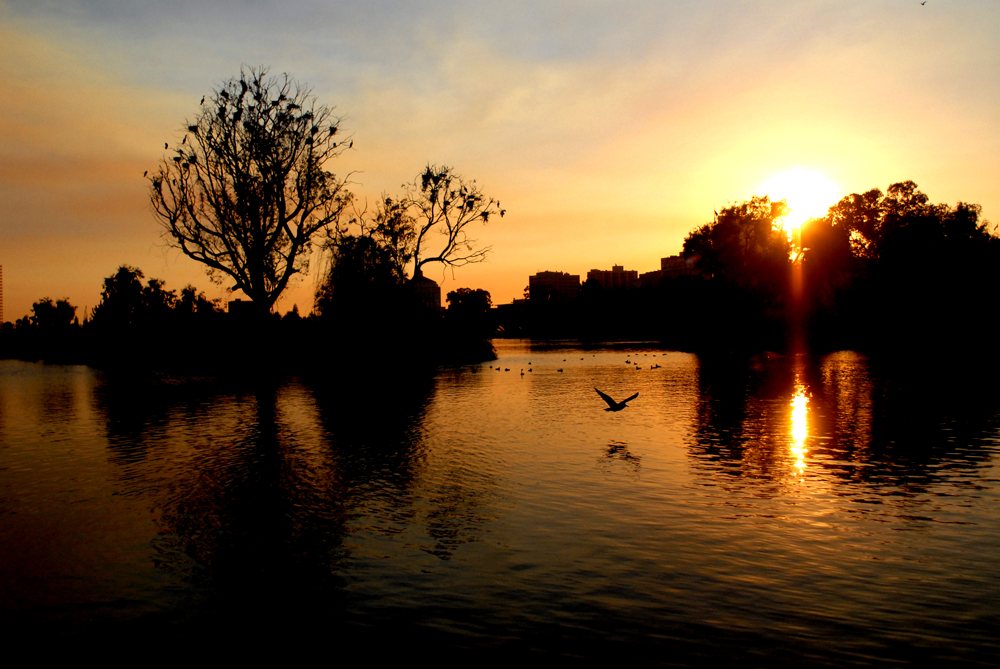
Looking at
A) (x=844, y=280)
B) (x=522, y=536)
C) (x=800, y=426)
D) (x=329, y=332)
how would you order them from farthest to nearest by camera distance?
(x=844, y=280)
(x=329, y=332)
(x=800, y=426)
(x=522, y=536)

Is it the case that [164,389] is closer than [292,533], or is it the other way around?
[292,533]

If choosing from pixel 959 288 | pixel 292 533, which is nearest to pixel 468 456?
pixel 292 533

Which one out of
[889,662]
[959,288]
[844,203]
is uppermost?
[844,203]

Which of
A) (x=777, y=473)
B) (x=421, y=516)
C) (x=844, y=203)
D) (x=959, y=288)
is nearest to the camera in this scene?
(x=421, y=516)

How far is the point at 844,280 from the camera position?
75.1 metres

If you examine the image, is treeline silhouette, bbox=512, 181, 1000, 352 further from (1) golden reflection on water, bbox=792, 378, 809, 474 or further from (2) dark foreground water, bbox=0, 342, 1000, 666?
(2) dark foreground water, bbox=0, 342, 1000, 666

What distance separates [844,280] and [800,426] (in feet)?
197

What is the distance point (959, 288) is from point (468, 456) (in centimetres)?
5416

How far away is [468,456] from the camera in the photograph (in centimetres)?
1812

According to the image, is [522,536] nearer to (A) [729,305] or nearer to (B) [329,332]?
(B) [329,332]

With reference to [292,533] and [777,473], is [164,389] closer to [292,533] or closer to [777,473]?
[292,533]

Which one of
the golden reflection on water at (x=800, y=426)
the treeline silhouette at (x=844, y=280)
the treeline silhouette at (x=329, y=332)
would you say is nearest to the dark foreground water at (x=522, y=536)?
the golden reflection on water at (x=800, y=426)

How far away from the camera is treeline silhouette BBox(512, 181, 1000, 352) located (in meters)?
57.1

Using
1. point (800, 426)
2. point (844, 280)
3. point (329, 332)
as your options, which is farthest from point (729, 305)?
point (800, 426)
